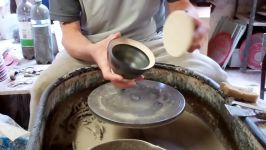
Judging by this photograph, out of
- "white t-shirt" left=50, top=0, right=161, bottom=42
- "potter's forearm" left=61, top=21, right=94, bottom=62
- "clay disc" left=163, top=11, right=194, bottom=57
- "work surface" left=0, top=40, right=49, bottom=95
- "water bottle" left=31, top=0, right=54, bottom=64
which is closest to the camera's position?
"clay disc" left=163, top=11, right=194, bottom=57

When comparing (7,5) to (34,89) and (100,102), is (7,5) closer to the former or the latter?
(34,89)

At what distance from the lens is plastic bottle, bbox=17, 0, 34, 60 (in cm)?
183

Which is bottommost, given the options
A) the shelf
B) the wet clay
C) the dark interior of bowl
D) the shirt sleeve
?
the shelf

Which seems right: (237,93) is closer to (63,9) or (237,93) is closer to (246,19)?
(63,9)

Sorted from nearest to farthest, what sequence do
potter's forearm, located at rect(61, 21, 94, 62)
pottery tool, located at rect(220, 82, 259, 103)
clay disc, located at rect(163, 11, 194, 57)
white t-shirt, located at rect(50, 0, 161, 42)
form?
clay disc, located at rect(163, 11, 194, 57) < pottery tool, located at rect(220, 82, 259, 103) < potter's forearm, located at rect(61, 21, 94, 62) < white t-shirt, located at rect(50, 0, 161, 42)

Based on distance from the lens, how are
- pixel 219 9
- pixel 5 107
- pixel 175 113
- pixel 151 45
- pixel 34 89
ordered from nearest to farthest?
pixel 175 113
pixel 34 89
pixel 151 45
pixel 5 107
pixel 219 9

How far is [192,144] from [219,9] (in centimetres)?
233

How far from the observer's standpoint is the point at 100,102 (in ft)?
3.37

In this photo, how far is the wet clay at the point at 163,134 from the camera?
1100mm

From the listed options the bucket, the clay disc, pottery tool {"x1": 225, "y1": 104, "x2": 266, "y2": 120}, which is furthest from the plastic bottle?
pottery tool {"x1": 225, "y1": 104, "x2": 266, "y2": 120}

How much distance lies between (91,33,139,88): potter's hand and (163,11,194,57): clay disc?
17 cm

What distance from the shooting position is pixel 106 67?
1.03 metres

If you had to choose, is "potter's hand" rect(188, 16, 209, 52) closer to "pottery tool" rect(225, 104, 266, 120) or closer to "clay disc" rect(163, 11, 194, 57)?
"clay disc" rect(163, 11, 194, 57)

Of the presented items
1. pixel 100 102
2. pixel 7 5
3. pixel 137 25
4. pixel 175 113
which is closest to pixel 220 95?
pixel 175 113
